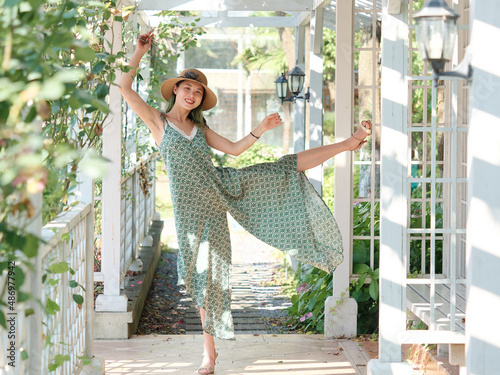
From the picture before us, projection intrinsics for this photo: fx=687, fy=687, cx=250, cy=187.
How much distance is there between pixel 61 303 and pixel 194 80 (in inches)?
68.9

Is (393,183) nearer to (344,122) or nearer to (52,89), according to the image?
(344,122)

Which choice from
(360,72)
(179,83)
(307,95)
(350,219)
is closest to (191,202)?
(179,83)

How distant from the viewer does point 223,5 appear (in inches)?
255

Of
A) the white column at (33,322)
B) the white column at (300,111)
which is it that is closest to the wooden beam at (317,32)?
the white column at (300,111)

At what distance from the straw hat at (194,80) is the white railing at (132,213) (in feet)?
4.40

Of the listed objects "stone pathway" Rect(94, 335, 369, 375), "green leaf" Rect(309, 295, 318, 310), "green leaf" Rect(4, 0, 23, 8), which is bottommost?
"stone pathway" Rect(94, 335, 369, 375)

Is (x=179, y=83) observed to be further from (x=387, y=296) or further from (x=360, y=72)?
(x=360, y=72)

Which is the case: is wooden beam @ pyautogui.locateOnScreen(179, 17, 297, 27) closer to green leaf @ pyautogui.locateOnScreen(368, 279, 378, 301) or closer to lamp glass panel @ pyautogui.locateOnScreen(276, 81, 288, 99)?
lamp glass panel @ pyautogui.locateOnScreen(276, 81, 288, 99)

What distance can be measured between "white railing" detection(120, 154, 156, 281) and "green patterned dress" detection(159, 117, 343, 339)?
4.83 feet

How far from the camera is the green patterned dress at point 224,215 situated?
13.5 ft

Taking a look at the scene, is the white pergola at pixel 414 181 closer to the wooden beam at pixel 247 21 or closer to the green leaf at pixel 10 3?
the green leaf at pixel 10 3

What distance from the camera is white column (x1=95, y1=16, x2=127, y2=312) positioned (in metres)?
5.07

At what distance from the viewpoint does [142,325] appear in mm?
5961

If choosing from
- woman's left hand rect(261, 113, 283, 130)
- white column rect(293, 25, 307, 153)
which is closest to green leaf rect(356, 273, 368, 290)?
woman's left hand rect(261, 113, 283, 130)
